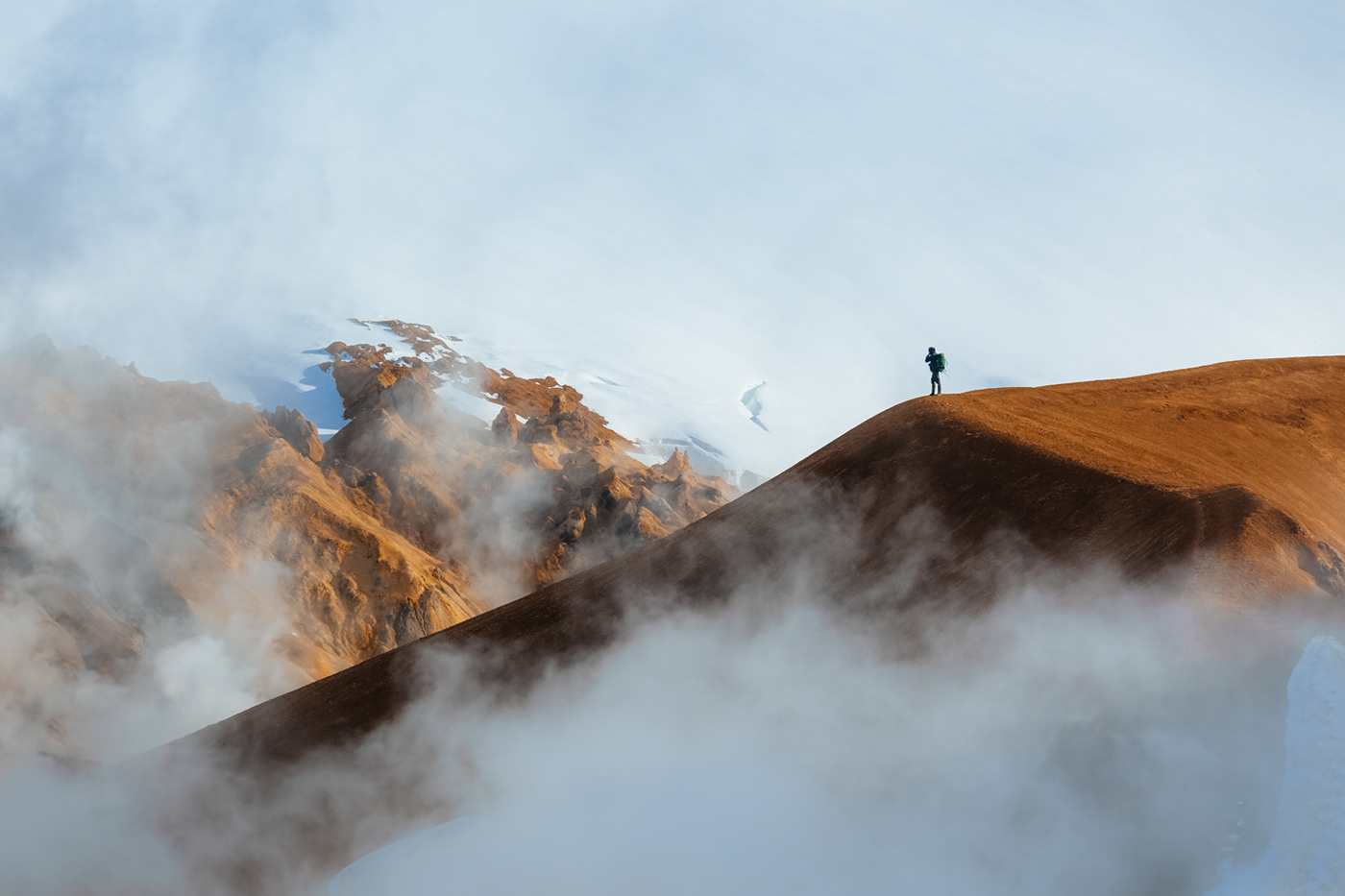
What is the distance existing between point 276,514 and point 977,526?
2930cm

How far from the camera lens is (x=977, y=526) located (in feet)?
51.9

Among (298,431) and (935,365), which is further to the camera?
(298,431)

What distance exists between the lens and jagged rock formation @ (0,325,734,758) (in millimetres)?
29984

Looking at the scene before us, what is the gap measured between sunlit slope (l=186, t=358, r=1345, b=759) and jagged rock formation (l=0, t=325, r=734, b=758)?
1534 cm

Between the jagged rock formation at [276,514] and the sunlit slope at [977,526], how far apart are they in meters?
15.3

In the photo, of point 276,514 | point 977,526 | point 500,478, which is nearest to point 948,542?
point 977,526

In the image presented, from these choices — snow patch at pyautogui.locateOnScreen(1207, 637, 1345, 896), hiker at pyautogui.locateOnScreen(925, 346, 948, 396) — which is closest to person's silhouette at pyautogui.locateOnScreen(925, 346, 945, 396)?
hiker at pyautogui.locateOnScreen(925, 346, 948, 396)

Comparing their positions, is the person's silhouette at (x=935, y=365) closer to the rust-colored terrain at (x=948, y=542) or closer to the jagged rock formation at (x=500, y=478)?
the rust-colored terrain at (x=948, y=542)

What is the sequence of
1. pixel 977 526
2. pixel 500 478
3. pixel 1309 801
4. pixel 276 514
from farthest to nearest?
pixel 500 478 < pixel 276 514 < pixel 977 526 < pixel 1309 801

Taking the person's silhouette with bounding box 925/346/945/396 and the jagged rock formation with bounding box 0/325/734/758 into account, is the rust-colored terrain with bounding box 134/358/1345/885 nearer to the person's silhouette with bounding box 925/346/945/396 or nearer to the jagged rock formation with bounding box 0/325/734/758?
the person's silhouette with bounding box 925/346/945/396

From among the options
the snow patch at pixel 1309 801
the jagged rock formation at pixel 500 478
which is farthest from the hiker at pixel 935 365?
the jagged rock formation at pixel 500 478

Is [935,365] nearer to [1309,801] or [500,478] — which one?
[1309,801]

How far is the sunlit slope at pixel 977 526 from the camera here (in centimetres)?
1334

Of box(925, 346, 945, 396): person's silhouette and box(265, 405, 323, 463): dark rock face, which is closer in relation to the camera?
box(925, 346, 945, 396): person's silhouette
